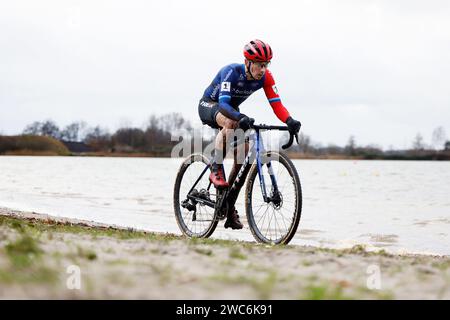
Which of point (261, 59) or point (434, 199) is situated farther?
point (434, 199)

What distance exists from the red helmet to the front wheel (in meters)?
1.27

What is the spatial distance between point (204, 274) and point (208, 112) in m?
4.92

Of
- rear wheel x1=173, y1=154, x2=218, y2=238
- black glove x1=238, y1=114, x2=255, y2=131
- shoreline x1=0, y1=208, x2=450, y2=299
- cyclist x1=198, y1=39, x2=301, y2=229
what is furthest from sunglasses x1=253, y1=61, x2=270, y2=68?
shoreline x1=0, y1=208, x2=450, y2=299

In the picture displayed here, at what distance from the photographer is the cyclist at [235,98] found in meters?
7.91

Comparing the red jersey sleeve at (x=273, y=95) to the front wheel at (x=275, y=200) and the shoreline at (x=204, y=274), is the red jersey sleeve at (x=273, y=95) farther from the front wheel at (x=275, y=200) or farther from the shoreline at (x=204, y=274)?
the shoreline at (x=204, y=274)

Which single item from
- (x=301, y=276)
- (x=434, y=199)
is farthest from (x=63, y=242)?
(x=434, y=199)

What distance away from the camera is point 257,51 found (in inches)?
311

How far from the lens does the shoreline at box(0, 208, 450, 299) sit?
3.54 meters

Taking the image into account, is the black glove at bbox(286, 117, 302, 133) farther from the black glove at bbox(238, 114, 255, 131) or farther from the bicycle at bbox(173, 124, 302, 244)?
the black glove at bbox(238, 114, 255, 131)

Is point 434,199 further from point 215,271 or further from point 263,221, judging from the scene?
point 215,271

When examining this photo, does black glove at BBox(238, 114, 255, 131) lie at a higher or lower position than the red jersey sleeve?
lower
